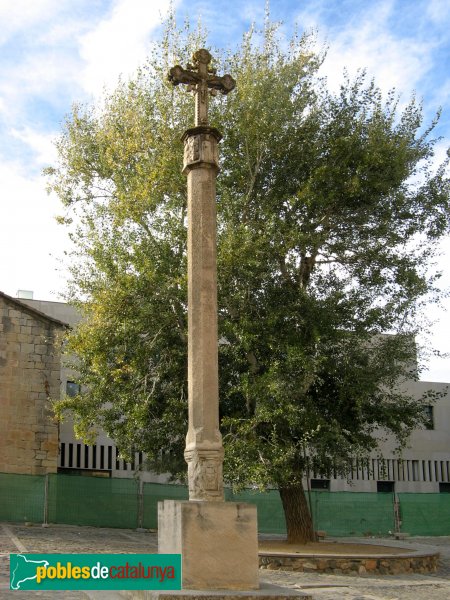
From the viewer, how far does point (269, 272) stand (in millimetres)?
16875

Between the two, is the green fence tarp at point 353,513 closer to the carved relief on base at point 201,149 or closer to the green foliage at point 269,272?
the green foliage at point 269,272

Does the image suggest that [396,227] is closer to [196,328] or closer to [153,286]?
[153,286]

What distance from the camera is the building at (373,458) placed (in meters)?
31.6

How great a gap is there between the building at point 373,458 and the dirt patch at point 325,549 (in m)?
14.5

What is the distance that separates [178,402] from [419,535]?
13703 mm

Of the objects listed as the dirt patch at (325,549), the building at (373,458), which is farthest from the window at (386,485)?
the dirt patch at (325,549)

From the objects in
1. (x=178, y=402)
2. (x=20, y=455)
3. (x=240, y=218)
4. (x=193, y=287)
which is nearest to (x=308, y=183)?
(x=240, y=218)

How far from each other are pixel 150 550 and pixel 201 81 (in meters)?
11.2

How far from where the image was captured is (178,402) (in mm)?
16375

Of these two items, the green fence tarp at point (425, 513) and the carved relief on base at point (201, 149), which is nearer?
the carved relief on base at point (201, 149)

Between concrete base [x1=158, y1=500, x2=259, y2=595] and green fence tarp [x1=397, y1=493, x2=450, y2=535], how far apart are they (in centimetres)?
1881

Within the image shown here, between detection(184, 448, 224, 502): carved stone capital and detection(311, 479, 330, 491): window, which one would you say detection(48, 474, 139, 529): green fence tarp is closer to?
detection(311, 479, 330, 491): window

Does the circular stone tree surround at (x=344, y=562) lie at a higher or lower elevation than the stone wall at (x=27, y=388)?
lower

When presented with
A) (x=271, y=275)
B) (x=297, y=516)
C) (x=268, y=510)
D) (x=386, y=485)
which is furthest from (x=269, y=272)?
(x=386, y=485)
